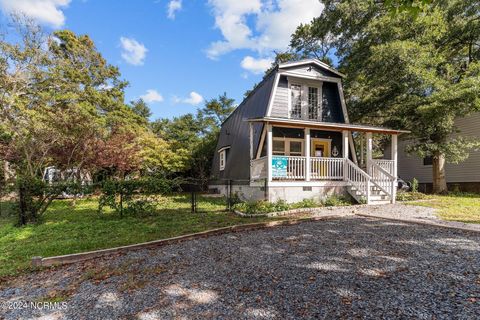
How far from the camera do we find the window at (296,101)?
505 inches

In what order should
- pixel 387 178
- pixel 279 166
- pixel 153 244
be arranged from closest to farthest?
pixel 153 244, pixel 279 166, pixel 387 178

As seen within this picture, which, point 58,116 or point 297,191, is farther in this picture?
point 58,116

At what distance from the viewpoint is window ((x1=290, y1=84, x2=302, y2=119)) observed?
42.1 feet

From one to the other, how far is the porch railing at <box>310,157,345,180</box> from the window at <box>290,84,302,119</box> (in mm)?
3125

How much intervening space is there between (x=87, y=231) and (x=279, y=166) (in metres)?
6.86

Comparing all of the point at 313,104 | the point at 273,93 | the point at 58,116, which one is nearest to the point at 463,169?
the point at 313,104

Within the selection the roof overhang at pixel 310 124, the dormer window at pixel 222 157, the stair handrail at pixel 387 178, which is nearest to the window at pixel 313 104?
the roof overhang at pixel 310 124

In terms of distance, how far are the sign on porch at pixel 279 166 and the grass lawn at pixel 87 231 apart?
262cm

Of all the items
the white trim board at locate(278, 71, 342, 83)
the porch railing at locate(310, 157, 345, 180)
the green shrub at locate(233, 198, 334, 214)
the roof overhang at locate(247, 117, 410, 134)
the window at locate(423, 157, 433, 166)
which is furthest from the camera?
the window at locate(423, 157, 433, 166)

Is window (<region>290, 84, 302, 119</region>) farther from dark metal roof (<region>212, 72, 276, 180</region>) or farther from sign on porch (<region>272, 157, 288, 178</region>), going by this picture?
sign on porch (<region>272, 157, 288, 178</region>)

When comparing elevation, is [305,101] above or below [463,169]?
above

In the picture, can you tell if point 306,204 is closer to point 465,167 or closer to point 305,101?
point 305,101

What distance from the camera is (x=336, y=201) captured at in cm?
991

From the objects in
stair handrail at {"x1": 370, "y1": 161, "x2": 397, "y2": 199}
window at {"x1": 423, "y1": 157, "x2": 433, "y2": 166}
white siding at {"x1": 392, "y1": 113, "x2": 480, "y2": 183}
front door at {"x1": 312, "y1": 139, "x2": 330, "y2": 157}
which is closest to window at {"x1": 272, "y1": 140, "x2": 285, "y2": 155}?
front door at {"x1": 312, "y1": 139, "x2": 330, "y2": 157}
